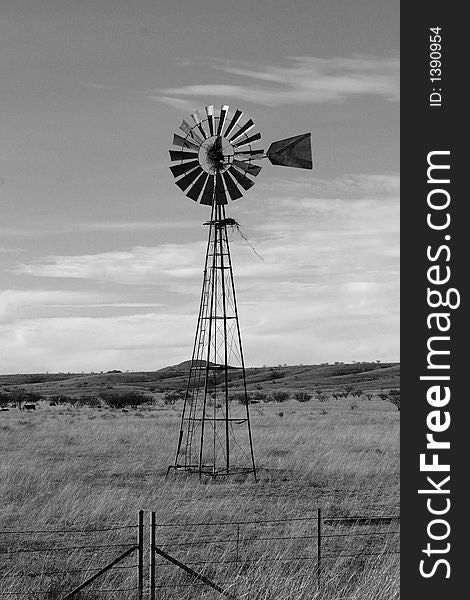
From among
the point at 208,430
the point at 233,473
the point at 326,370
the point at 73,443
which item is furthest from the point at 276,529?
the point at 326,370

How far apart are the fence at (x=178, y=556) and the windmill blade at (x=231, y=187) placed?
9.34 m

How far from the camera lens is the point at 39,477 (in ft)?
68.3

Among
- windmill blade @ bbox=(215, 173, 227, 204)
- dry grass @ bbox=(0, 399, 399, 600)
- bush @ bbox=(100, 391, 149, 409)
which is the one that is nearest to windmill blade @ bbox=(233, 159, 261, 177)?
windmill blade @ bbox=(215, 173, 227, 204)

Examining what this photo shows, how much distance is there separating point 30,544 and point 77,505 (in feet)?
9.80

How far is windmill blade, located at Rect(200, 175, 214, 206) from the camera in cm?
2208

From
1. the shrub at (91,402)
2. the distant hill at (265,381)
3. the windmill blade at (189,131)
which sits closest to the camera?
the windmill blade at (189,131)

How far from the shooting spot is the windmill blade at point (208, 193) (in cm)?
2208

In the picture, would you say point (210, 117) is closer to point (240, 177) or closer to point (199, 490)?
point (240, 177)

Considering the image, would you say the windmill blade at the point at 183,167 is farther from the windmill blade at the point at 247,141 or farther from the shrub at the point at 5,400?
the shrub at the point at 5,400

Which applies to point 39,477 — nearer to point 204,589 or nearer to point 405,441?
point 204,589

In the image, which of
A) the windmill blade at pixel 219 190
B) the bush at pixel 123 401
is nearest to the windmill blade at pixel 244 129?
the windmill blade at pixel 219 190

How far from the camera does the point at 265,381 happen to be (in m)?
124

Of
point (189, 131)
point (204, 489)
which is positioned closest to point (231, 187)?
point (189, 131)

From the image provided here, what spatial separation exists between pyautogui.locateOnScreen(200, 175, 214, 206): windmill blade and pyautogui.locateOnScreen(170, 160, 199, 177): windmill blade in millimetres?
575
